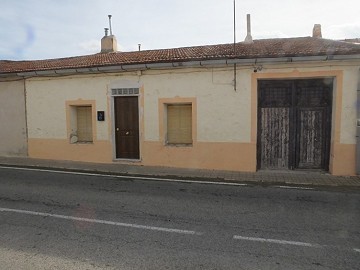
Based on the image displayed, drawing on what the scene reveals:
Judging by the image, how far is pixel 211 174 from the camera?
30.8ft

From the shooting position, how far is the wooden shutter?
39.3 feet

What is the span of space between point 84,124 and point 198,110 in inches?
192

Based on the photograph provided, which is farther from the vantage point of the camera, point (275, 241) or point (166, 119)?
point (166, 119)

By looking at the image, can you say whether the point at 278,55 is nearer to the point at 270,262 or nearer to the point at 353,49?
the point at 353,49

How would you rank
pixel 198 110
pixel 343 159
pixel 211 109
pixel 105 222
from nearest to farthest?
pixel 105 222 < pixel 343 159 < pixel 211 109 < pixel 198 110

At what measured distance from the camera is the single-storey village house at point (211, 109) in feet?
29.6

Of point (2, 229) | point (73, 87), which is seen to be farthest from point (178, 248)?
point (73, 87)

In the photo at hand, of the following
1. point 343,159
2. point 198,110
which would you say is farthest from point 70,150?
point 343,159

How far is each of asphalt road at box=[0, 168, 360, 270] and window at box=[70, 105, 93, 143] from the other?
170 inches

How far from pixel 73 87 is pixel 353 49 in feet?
31.3

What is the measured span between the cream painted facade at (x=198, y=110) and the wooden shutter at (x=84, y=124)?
461 mm

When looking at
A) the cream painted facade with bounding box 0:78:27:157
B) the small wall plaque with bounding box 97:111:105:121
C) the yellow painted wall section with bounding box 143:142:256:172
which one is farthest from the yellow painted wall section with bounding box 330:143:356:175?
the cream painted facade with bounding box 0:78:27:157

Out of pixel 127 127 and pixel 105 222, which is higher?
pixel 127 127

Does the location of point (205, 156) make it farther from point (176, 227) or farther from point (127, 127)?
point (176, 227)
